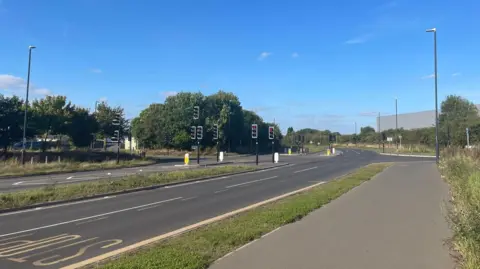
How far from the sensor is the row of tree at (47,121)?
110ft

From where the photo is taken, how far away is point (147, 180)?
62.5 ft

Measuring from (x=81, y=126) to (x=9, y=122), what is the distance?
10.4 meters

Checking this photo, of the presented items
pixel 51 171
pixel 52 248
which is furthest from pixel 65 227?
pixel 51 171

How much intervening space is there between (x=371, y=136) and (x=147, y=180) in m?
116

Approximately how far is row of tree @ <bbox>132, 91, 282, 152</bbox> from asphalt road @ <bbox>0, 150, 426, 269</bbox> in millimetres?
49660

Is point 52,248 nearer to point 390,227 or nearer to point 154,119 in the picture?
point 390,227

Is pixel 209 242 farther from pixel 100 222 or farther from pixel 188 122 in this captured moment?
pixel 188 122

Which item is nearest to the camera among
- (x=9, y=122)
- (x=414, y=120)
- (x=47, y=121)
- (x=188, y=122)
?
(x=9, y=122)

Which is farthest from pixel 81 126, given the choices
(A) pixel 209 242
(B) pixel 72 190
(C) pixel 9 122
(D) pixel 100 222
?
(A) pixel 209 242

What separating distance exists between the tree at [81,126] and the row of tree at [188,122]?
69.1 feet

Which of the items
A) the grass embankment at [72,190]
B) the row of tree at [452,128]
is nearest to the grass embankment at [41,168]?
the grass embankment at [72,190]

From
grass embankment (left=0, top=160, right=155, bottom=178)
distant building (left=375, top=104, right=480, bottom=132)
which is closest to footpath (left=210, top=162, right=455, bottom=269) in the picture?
grass embankment (left=0, top=160, right=155, bottom=178)

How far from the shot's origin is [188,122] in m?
66.8

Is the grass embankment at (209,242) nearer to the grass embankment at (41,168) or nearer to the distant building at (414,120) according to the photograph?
the grass embankment at (41,168)
